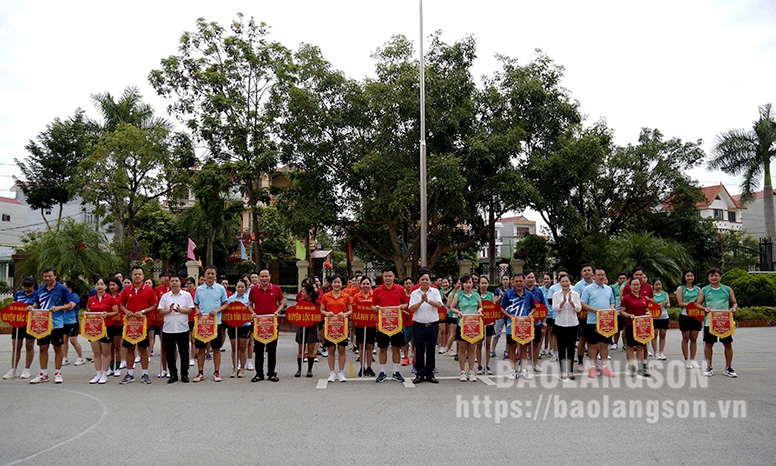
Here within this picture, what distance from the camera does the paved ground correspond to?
5.65 m

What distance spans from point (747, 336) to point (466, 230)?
14202mm

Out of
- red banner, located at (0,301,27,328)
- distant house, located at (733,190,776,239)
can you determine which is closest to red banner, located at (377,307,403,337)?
red banner, located at (0,301,27,328)

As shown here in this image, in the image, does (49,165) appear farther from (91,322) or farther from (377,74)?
(91,322)

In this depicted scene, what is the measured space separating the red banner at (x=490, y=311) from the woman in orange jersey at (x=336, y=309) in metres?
2.42

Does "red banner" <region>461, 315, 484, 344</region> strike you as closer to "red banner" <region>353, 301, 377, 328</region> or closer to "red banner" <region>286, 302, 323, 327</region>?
"red banner" <region>353, 301, 377, 328</region>

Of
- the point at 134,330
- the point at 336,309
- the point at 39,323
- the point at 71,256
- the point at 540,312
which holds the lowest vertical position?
the point at 134,330

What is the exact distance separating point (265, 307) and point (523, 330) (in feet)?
14.3

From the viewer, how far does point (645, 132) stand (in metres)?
30.1

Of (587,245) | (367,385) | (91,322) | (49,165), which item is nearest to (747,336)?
(587,245)

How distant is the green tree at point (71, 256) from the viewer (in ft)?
74.7

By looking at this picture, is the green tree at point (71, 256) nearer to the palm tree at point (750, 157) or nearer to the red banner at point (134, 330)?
the red banner at point (134, 330)

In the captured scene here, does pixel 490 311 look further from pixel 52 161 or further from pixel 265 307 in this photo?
pixel 52 161

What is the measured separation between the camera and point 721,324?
9.92 m

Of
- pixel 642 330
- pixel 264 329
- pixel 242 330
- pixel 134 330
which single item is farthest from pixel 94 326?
pixel 642 330
